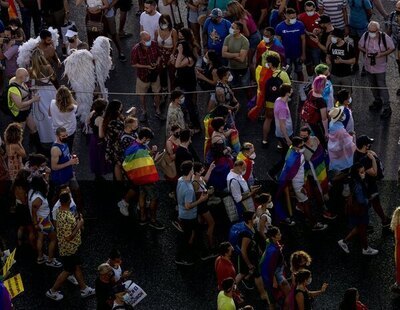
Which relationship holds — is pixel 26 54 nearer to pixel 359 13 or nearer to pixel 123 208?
pixel 123 208

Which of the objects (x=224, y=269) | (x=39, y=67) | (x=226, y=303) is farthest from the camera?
(x=39, y=67)

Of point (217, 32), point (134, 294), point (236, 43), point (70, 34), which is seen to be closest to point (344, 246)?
point (134, 294)

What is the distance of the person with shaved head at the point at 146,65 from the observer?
54.7 feet

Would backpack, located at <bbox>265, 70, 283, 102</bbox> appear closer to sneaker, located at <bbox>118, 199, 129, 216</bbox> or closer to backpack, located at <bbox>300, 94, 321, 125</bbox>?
backpack, located at <bbox>300, 94, 321, 125</bbox>

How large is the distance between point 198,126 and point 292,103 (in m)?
1.69

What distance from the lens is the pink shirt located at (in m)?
17.0

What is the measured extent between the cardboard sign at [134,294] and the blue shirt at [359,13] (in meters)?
7.73

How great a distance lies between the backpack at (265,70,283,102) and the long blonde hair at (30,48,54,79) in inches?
131

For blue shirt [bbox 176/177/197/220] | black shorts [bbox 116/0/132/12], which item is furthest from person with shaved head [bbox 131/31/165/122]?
blue shirt [bbox 176/177/197/220]

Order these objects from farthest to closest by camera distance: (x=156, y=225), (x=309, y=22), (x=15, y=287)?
(x=309, y=22), (x=156, y=225), (x=15, y=287)

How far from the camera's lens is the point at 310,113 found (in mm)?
15523

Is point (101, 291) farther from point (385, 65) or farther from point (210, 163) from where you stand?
point (385, 65)

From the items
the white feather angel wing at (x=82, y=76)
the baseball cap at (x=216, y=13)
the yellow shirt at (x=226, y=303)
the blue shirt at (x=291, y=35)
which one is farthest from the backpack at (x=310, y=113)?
the yellow shirt at (x=226, y=303)

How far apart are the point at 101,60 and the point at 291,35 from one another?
3222mm
